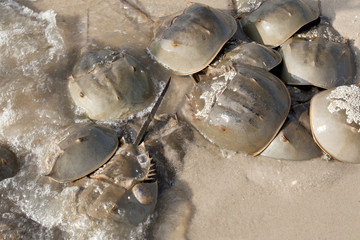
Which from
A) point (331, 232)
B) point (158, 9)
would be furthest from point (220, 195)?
point (158, 9)

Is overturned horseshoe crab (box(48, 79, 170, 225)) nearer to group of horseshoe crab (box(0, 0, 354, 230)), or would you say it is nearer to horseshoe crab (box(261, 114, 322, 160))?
group of horseshoe crab (box(0, 0, 354, 230))

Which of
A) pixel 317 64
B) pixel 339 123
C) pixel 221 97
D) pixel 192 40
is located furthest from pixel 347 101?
pixel 192 40

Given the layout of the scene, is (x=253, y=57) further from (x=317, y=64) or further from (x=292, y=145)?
(x=292, y=145)

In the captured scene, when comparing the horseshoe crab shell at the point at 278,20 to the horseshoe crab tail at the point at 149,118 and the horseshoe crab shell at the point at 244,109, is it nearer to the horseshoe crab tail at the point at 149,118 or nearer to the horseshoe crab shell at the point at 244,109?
the horseshoe crab shell at the point at 244,109

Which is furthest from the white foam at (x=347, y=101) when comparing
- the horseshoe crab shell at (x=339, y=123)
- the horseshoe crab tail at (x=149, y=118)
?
the horseshoe crab tail at (x=149, y=118)

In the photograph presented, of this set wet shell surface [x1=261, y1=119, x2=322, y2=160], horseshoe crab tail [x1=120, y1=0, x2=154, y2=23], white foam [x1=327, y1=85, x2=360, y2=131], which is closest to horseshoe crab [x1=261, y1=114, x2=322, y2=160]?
wet shell surface [x1=261, y1=119, x2=322, y2=160]

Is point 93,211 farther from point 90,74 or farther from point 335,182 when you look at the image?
point 335,182
